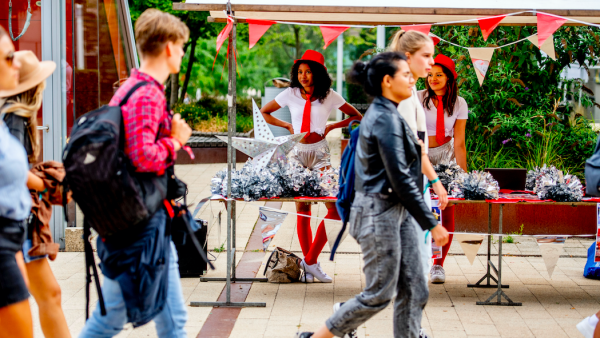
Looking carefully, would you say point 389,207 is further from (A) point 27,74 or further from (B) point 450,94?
(B) point 450,94

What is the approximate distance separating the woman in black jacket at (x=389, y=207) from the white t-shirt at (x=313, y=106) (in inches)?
83.1

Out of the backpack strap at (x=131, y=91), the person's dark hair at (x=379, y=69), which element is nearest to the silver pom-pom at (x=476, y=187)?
the person's dark hair at (x=379, y=69)

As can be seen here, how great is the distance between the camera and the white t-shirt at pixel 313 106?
18.5 ft

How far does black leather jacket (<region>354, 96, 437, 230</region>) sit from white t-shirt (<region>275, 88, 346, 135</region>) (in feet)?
7.12

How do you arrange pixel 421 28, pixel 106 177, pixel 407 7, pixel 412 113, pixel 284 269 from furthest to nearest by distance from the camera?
pixel 284 269
pixel 421 28
pixel 407 7
pixel 412 113
pixel 106 177

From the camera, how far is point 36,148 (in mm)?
3324

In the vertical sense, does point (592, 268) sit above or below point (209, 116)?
below

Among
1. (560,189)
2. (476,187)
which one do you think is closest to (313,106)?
(476,187)

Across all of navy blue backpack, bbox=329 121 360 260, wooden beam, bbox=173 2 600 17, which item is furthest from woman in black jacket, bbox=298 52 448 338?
wooden beam, bbox=173 2 600 17

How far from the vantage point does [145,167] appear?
2703mm

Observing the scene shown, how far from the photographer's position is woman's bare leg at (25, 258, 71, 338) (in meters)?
3.39

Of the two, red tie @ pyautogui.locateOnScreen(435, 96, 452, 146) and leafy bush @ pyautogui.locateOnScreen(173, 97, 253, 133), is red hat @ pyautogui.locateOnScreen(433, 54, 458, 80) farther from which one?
leafy bush @ pyautogui.locateOnScreen(173, 97, 253, 133)

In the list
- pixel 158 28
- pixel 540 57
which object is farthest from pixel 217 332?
pixel 540 57

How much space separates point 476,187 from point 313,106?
1.61 meters
